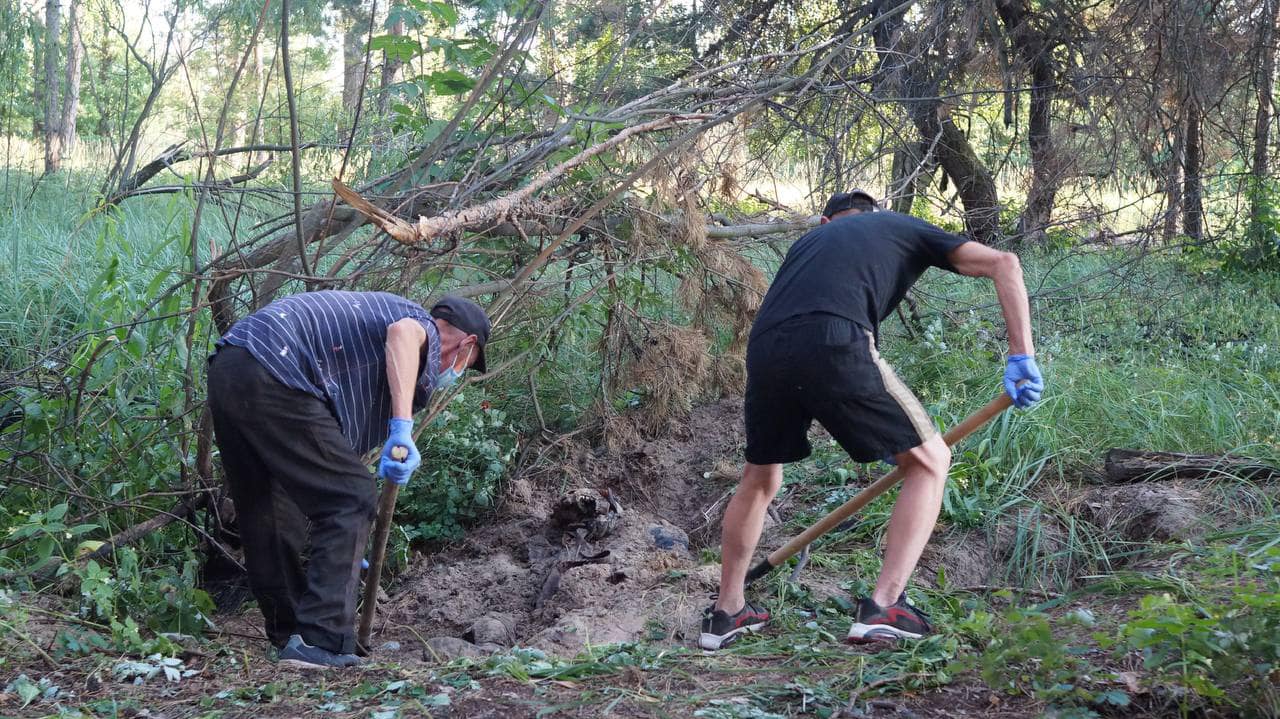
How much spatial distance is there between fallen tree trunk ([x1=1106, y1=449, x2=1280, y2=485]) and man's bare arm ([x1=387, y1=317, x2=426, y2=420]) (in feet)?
10.3

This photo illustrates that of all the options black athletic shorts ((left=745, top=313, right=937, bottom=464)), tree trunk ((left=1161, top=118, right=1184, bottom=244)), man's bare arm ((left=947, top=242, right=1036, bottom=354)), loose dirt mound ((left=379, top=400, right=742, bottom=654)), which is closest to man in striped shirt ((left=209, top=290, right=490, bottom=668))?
loose dirt mound ((left=379, top=400, right=742, bottom=654))

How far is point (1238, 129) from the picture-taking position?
24.1 ft

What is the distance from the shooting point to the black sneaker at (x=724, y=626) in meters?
3.48

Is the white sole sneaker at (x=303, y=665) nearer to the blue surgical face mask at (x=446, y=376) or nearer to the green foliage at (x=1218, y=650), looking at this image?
the blue surgical face mask at (x=446, y=376)

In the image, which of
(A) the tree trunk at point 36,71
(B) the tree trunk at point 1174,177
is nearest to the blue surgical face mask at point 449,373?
(A) the tree trunk at point 36,71

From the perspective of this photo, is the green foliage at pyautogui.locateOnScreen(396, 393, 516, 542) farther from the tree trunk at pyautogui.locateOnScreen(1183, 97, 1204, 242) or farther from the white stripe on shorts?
the tree trunk at pyautogui.locateOnScreen(1183, 97, 1204, 242)

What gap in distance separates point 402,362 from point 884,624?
177 cm

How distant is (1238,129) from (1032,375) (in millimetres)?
5464

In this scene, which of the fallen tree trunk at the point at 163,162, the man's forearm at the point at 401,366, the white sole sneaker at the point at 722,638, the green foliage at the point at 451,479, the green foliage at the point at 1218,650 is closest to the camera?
the green foliage at the point at 1218,650

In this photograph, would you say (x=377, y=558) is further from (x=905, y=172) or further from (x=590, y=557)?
(x=905, y=172)

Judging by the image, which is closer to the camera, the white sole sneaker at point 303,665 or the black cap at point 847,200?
the white sole sneaker at point 303,665

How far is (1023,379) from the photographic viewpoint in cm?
324

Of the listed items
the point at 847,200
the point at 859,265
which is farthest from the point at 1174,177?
the point at 859,265

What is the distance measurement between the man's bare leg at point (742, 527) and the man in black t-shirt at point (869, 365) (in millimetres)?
144
